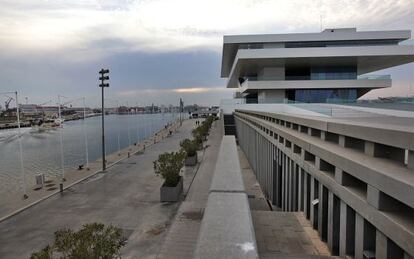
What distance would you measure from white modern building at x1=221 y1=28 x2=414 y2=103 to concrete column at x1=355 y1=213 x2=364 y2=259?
40.1m

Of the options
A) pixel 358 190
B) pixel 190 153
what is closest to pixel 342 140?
pixel 358 190

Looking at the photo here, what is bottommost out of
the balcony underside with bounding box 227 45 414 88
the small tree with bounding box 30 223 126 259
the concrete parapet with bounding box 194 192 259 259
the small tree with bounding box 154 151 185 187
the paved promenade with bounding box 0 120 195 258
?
the paved promenade with bounding box 0 120 195 258

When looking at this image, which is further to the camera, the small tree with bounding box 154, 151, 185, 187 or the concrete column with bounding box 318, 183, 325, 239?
the small tree with bounding box 154, 151, 185, 187

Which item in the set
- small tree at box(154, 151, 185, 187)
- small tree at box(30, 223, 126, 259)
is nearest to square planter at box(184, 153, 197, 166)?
small tree at box(154, 151, 185, 187)

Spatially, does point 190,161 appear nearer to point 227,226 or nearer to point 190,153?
point 190,153

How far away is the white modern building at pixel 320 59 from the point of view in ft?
145

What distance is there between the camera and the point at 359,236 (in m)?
3.94

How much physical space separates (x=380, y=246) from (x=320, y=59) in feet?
152

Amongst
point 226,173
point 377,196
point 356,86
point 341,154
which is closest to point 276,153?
point 226,173

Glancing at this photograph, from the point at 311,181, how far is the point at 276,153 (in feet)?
15.7

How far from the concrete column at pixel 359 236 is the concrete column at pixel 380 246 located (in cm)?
31

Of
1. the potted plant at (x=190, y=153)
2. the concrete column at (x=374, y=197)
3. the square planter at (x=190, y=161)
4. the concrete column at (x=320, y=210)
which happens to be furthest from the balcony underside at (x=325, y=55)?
the concrete column at (x=374, y=197)

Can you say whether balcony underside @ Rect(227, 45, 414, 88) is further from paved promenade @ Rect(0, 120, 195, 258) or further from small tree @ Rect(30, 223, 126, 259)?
small tree @ Rect(30, 223, 126, 259)

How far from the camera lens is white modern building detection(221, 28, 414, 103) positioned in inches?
1740
